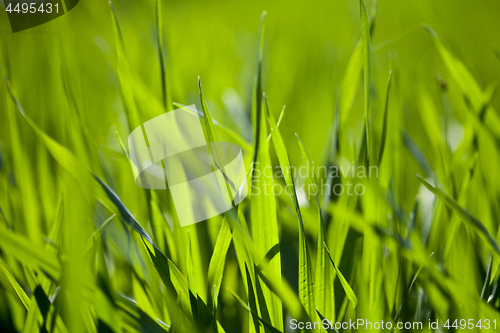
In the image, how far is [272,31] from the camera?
0.69m

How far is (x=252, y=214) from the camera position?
A: 7.5 inches

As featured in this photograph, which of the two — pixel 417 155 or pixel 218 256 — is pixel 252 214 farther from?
pixel 417 155

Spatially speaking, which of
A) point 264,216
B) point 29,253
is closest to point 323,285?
point 264,216

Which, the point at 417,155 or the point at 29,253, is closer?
the point at 29,253

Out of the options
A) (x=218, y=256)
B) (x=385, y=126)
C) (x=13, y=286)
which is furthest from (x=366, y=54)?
(x=13, y=286)

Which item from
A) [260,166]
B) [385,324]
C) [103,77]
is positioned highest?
[103,77]

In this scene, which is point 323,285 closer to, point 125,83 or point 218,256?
point 218,256

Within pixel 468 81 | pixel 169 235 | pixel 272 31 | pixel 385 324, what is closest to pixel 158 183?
pixel 169 235

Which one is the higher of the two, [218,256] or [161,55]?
[161,55]

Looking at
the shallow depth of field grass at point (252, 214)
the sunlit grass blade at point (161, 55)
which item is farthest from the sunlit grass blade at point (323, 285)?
the sunlit grass blade at point (161, 55)

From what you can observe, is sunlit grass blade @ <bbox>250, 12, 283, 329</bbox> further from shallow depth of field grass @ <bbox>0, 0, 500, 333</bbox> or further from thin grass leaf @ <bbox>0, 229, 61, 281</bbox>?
thin grass leaf @ <bbox>0, 229, 61, 281</bbox>

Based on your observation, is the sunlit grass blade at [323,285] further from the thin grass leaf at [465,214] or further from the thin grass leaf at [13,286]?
the thin grass leaf at [13,286]

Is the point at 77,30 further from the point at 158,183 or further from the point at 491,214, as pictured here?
the point at 491,214

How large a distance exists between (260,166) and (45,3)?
0.87ft
